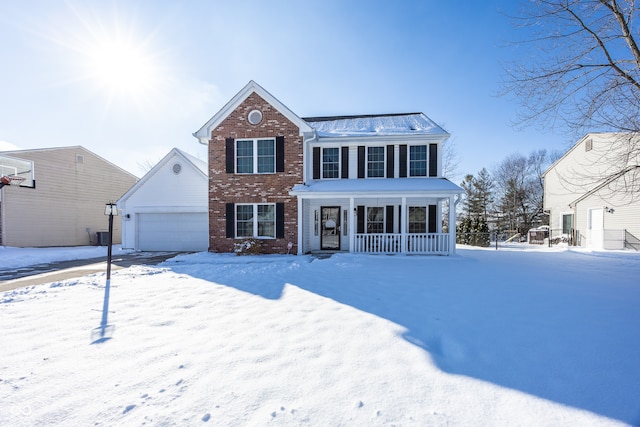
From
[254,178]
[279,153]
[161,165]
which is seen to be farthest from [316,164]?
[161,165]

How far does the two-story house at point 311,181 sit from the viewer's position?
11.1 metres

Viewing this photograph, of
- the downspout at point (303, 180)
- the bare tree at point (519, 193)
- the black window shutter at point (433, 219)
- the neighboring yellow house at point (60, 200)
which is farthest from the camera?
the bare tree at point (519, 193)

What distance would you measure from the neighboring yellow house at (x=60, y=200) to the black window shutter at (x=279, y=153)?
14033 millimetres

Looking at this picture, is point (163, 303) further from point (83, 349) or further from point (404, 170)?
point (404, 170)

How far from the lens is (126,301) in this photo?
16.4ft

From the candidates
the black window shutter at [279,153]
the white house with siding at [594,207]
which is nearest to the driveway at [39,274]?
the black window shutter at [279,153]

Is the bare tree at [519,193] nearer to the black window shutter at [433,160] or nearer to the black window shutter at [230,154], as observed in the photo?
the black window shutter at [433,160]

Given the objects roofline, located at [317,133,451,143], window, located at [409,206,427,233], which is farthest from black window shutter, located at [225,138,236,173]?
A: window, located at [409,206,427,233]

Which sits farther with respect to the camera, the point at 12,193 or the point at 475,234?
the point at 475,234

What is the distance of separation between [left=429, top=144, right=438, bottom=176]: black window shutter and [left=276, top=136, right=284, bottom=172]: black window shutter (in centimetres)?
619

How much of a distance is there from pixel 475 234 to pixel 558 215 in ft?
29.7

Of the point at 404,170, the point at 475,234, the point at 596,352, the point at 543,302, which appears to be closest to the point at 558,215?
the point at 475,234

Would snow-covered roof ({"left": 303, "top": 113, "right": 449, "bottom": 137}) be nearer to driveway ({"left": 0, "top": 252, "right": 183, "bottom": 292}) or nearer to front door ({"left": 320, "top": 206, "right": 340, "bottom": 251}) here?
front door ({"left": 320, "top": 206, "right": 340, "bottom": 251})

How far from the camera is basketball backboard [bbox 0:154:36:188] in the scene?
14.4 metres
